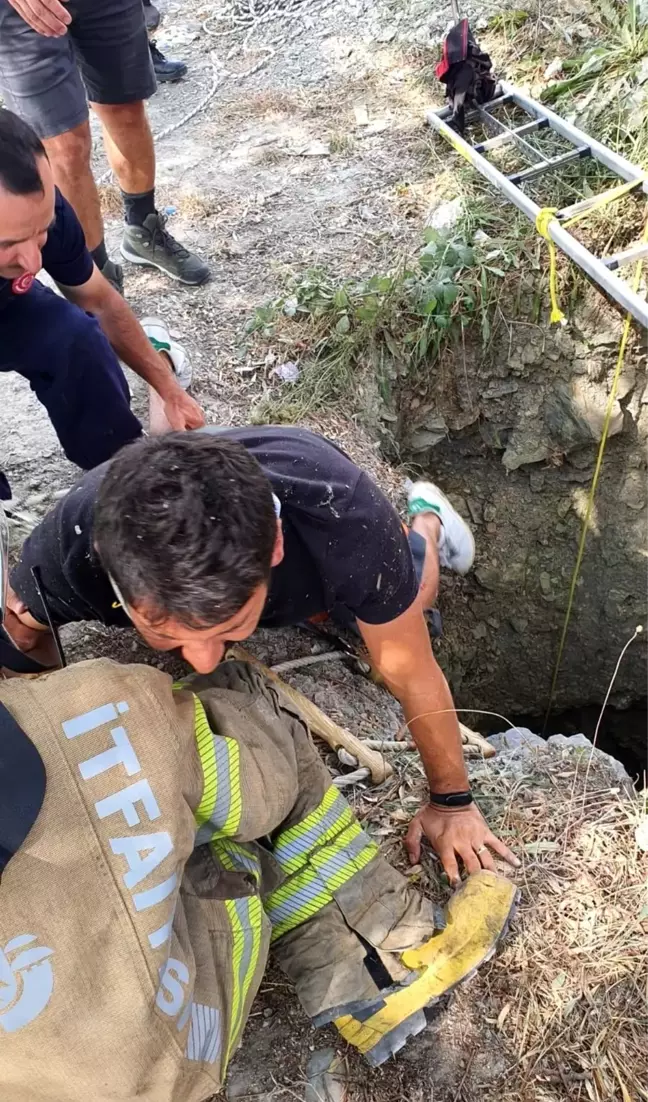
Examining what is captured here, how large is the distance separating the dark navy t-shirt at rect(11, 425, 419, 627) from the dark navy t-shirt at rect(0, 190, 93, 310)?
760mm

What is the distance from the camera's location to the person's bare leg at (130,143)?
300 cm

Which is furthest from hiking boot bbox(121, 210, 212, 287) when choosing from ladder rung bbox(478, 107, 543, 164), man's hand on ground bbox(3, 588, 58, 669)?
man's hand on ground bbox(3, 588, 58, 669)

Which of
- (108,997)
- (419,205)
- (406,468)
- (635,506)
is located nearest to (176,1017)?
(108,997)

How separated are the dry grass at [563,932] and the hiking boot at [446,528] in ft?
2.69

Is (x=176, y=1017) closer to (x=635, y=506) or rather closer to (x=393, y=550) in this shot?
(x=393, y=550)

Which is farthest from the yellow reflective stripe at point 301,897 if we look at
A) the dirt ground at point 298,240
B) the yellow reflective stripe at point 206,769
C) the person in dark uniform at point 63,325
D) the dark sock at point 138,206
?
the dark sock at point 138,206

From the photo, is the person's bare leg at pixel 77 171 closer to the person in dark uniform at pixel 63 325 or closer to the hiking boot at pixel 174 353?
the hiking boot at pixel 174 353

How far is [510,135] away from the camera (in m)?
3.74

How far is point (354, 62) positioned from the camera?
4902mm

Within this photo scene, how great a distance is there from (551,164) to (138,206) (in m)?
1.92

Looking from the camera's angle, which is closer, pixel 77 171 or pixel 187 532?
pixel 187 532

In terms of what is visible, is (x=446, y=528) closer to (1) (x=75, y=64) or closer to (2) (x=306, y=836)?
(2) (x=306, y=836)

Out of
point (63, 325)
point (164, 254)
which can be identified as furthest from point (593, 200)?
point (63, 325)

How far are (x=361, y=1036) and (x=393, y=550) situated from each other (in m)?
1.10
